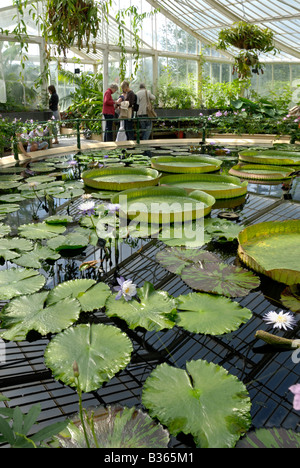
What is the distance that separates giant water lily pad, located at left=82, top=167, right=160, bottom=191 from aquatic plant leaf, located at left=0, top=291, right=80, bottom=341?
6.78 ft

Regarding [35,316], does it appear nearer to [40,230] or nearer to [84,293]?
[84,293]

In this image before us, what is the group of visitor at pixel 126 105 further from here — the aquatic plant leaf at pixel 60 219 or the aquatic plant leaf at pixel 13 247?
the aquatic plant leaf at pixel 13 247

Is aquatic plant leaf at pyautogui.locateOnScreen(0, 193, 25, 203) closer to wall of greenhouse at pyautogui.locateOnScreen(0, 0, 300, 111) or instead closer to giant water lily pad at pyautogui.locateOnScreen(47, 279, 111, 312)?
giant water lily pad at pyautogui.locateOnScreen(47, 279, 111, 312)

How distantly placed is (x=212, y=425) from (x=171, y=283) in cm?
95

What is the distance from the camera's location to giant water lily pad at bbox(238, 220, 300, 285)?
1898 mm

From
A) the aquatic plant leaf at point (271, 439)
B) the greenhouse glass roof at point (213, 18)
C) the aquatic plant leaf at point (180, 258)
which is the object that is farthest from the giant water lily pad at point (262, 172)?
the greenhouse glass roof at point (213, 18)

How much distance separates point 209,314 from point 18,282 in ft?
3.21

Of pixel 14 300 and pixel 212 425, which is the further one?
pixel 14 300

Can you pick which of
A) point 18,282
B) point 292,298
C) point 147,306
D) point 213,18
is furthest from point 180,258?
point 213,18

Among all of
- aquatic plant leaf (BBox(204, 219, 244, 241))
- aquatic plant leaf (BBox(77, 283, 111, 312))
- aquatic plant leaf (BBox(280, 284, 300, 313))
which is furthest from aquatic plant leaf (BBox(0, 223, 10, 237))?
aquatic plant leaf (BBox(280, 284, 300, 313))

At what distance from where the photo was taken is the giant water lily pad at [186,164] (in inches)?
177

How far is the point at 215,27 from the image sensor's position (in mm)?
13234
